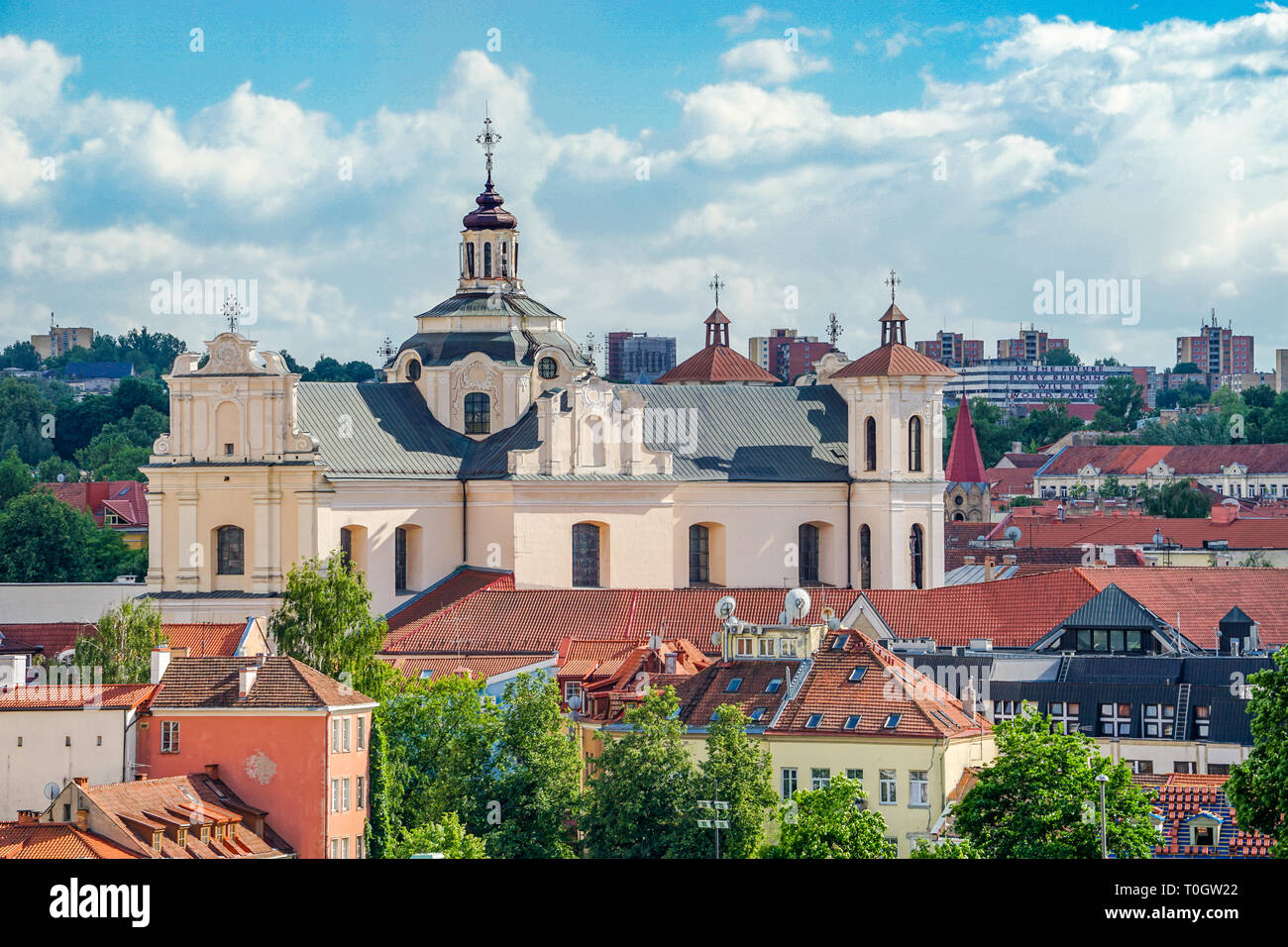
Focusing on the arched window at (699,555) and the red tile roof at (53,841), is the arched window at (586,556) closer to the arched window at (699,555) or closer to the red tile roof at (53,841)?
the arched window at (699,555)

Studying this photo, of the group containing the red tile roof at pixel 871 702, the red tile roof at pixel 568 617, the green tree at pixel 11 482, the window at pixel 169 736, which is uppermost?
the green tree at pixel 11 482

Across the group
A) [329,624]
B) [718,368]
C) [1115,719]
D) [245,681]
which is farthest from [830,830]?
[718,368]

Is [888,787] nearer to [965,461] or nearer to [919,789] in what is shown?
[919,789]

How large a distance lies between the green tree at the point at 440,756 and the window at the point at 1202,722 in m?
13.5

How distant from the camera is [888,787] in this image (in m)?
39.6

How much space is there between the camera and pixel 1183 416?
7436 inches

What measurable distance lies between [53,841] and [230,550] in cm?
2748

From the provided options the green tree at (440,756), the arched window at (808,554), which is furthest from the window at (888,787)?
the arched window at (808,554)

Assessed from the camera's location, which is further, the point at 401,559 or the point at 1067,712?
the point at 401,559

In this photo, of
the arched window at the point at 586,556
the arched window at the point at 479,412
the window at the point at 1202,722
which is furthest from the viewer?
the arched window at the point at 479,412

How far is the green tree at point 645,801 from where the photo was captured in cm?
3575

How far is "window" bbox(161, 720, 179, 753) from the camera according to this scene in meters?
40.4

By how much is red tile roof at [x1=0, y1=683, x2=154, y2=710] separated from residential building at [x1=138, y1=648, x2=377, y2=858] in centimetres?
71
